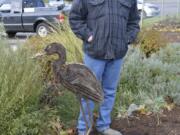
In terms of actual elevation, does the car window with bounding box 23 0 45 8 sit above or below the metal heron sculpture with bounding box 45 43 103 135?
above

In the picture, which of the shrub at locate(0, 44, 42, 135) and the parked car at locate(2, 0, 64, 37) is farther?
the parked car at locate(2, 0, 64, 37)

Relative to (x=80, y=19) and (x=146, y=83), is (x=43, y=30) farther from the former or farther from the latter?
(x=80, y=19)

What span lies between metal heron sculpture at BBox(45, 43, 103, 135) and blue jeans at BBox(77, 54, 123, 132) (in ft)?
0.92

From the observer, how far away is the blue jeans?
4492 mm

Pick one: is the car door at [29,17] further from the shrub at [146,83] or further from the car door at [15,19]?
the shrub at [146,83]

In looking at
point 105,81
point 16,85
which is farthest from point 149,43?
point 16,85

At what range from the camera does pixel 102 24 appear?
4379 mm

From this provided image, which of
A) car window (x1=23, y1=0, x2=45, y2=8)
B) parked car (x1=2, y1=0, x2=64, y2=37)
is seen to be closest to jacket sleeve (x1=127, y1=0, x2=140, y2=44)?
parked car (x1=2, y1=0, x2=64, y2=37)

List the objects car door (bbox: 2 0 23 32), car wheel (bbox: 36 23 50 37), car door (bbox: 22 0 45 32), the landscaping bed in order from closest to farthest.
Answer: the landscaping bed, car wheel (bbox: 36 23 50 37), car door (bbox: 22 0 45 32), car door (bbox: 2 0 23 32)

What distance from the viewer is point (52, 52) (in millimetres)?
4195

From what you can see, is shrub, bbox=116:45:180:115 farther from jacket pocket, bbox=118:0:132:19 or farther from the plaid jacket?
jacket pocket, bbox=118:0:132:19

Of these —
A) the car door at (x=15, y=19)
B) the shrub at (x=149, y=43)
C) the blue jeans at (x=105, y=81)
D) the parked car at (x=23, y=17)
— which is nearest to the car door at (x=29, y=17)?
the parked car at (x=23, y=17)

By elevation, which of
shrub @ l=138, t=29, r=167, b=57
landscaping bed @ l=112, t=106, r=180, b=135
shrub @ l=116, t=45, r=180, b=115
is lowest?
landscaping bed @ l=112, t=106, r=180, b=135

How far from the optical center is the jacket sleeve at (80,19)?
4.40 metres
